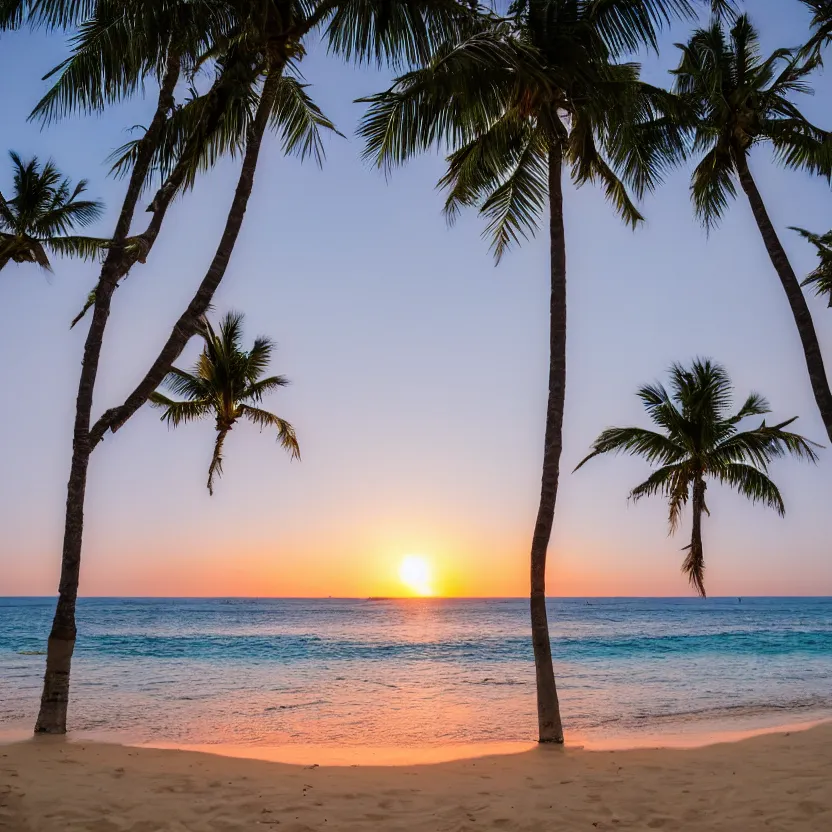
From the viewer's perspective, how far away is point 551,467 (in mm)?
9273

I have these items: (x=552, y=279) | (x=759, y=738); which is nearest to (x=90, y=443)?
(x=552, y=279)

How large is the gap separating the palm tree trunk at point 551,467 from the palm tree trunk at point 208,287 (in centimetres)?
386

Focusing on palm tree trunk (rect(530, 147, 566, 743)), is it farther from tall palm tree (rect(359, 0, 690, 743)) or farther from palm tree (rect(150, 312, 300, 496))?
palm tree (rect(150, 312, 300, 496))

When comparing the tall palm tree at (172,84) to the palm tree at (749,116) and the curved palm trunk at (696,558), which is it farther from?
the curved palm trunk at (696,558)

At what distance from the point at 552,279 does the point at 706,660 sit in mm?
22430

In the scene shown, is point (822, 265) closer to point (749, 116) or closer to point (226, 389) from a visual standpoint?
point (749, 116)

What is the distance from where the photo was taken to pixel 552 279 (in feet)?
32.1

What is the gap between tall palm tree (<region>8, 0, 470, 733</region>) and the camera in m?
8.30

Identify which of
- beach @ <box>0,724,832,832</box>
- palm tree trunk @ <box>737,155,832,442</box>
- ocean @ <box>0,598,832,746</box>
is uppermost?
palm tree trunk @ <box>737,155,832,442</box>

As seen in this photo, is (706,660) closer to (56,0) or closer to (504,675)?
(504,675)

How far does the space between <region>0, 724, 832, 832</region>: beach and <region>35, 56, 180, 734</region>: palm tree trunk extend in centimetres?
56

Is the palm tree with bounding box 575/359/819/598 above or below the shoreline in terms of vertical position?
above

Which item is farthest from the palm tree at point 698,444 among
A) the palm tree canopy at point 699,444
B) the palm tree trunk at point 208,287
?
the palm tree trunk at point 208,287

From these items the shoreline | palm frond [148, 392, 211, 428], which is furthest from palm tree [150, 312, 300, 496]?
the shoreline
